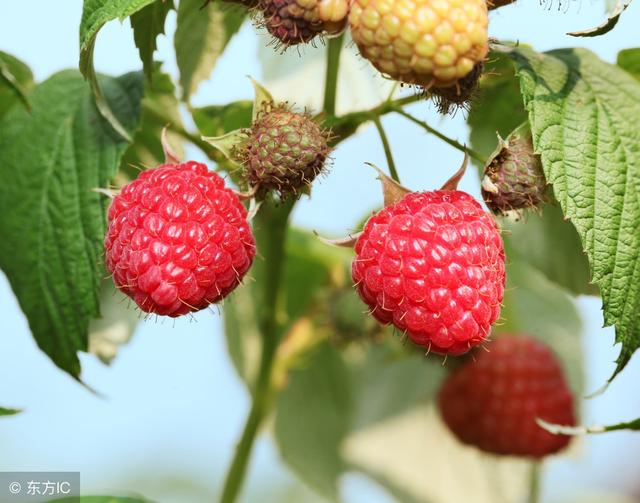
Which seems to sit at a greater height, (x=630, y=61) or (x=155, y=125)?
(x=630, y=61)

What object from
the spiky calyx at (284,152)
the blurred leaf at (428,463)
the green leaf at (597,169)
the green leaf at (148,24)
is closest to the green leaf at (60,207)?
the green leaf at (148,24)

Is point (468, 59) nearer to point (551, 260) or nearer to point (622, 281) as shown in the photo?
point (622, 281)

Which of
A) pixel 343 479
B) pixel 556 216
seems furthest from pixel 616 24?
pixel 343 479

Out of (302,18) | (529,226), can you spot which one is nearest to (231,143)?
(302,18)

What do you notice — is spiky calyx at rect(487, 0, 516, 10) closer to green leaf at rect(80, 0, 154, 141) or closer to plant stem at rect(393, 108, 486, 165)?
plant stem at rect(393, 108, 486, 165)

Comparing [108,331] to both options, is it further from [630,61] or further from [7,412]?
[630,61]
